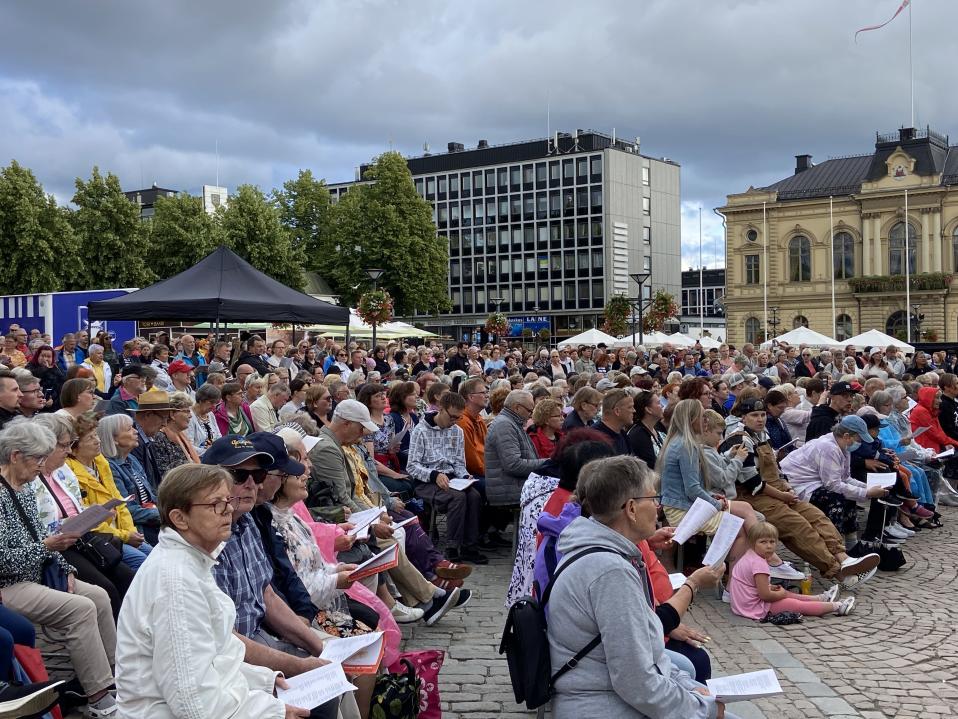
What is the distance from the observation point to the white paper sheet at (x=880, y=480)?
9164mm

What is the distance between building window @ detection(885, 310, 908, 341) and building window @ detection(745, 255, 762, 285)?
386 inches

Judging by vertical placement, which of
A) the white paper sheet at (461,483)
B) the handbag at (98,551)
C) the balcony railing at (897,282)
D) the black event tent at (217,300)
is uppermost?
the balcony railing at (897,282)

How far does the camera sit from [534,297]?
84562 mm

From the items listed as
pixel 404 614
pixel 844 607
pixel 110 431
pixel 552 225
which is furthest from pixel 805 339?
pixel 552 225

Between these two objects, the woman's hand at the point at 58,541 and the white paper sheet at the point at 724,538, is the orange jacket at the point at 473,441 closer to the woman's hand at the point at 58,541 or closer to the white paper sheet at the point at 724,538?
the white paper sheet at the point at 724,538

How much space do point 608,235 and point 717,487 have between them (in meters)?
73.9

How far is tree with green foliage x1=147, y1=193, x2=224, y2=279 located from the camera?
48.1 metres

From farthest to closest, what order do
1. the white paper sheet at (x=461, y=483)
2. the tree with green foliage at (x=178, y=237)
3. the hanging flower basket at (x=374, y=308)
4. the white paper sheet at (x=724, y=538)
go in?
the tree with green foliage at (x=178, y=237) → the hanging flower basket at (x=374, y=308) → the white paper sheet at (x=461, y=483) → the white paper sheet at (x=724, y=538)

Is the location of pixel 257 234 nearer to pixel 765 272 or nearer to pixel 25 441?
pixel 765 272

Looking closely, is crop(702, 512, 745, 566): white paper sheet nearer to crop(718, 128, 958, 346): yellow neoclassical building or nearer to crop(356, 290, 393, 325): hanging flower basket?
crop(356, 290, 393, 325): hanging flower basket

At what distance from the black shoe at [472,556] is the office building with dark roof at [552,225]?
69535 millimetres

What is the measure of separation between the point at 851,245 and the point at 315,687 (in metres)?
69.9

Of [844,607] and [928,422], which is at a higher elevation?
[928,422]

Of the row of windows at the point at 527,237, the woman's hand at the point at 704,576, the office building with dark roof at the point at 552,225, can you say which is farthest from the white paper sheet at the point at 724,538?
the row of windows at the point at 527,237
